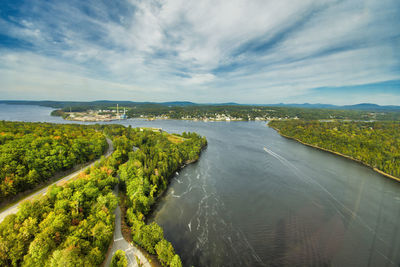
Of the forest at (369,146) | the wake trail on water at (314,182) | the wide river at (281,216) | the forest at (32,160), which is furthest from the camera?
the forest at (369,146)

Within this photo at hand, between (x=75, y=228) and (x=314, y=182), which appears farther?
(x=314, y=182)

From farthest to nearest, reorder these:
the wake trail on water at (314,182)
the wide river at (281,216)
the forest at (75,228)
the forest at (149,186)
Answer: the wake trail on water at (314,182)
the wide river at (281,216)
the forest at (149,186)
the forest at (75,228)

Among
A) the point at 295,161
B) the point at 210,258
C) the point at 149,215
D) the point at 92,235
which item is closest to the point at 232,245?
the point at 210,258

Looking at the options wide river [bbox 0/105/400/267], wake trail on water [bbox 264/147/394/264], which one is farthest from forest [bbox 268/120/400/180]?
wake trail on water [bbox 264/147/394/264]

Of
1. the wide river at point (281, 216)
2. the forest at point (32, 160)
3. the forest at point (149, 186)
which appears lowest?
the wide river at point (281, 216)

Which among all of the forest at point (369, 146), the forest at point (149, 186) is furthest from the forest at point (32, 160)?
the forest at point (369, 146)

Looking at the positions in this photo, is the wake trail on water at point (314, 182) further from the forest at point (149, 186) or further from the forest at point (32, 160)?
the forest at point (32, 160)

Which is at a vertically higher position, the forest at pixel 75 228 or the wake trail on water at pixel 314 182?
the forest at pixel 75 228

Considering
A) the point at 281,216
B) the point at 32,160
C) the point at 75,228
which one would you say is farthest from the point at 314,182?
the point at 32,160

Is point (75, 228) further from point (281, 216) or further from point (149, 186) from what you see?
point (281, 216)
